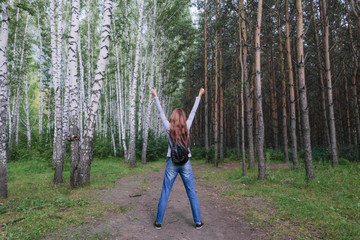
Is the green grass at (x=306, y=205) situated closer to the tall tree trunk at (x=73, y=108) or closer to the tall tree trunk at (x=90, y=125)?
the tall tree trunk at (x=90, y=125)

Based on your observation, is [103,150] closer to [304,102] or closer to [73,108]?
[73,108]

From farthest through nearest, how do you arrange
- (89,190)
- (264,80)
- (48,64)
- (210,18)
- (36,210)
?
(264,80), (48,64), (210,18), (89,190), (36,210)

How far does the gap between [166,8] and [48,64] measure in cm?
1199

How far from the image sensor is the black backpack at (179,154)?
353 cm

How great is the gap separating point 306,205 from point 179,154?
328 cm

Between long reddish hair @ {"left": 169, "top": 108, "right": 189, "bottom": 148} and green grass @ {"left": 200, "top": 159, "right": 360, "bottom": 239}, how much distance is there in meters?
2.12

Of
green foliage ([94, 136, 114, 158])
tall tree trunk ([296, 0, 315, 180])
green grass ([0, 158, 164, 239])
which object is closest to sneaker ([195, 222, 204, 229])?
green grass ([0, 158, 164, 239])

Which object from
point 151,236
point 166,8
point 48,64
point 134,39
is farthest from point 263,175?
point 48,64

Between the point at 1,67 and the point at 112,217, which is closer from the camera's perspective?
the point at 112,217

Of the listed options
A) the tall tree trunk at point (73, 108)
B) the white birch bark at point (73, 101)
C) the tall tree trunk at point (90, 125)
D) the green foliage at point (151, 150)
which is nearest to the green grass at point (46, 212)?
the tall tree trunk at point (90, 125)

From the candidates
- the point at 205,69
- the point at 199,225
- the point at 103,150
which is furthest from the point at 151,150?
the point at 199,225

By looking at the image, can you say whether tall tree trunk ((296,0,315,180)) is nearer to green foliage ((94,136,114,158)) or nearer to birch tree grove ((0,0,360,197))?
birch tree grove ((0,0,360,197))

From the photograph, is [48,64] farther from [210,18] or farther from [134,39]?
[210,18]

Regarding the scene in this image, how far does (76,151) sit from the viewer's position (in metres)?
6.53
